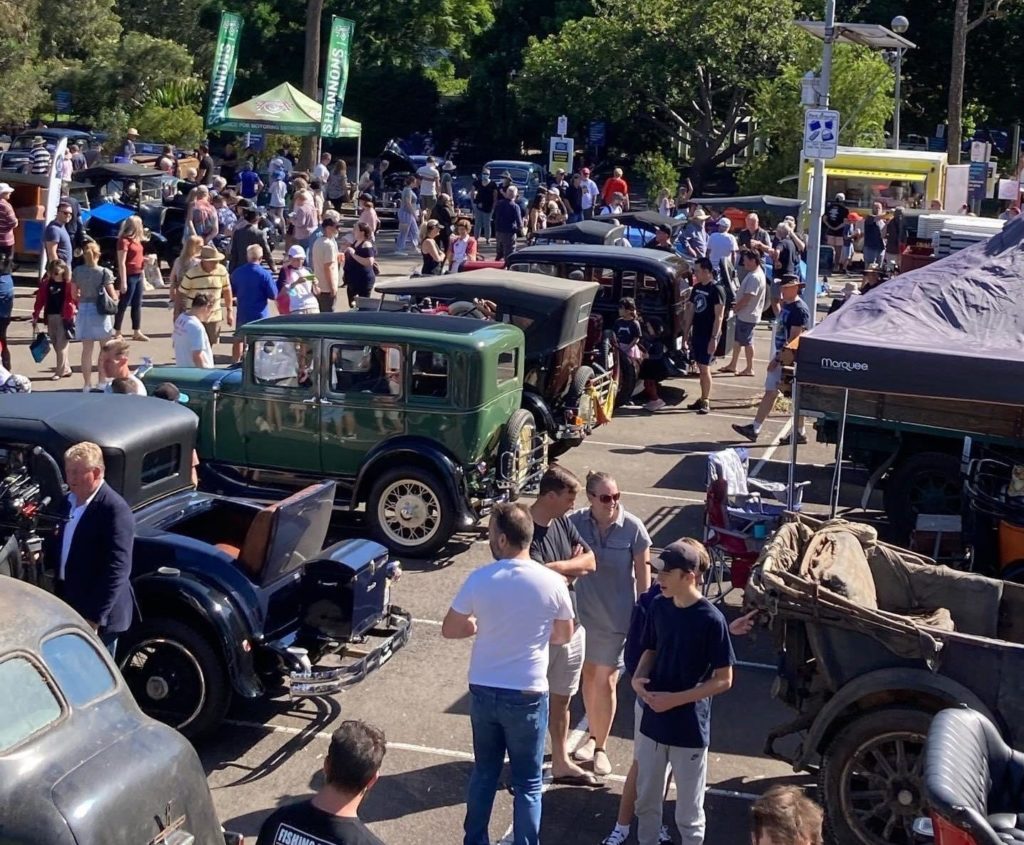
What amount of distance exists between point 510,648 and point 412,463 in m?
4.99

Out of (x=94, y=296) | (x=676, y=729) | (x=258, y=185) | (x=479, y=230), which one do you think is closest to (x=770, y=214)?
(x=479, y=230)

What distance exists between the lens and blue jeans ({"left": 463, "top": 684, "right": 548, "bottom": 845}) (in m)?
6.13

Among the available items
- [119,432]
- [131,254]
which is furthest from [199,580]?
[131,254]

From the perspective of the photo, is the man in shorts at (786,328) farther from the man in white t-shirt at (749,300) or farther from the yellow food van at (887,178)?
the yellow food van at (887,178)

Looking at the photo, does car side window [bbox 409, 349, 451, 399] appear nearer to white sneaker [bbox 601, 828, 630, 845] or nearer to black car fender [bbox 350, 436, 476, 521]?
black car fender [bbox 350, 436, 476, 521]

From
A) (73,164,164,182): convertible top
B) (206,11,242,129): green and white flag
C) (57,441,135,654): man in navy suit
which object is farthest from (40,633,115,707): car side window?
(206,11,242,129): green and white flag

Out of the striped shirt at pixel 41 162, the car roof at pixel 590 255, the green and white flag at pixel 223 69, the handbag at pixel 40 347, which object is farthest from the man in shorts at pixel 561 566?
the green and white flag at pixel 223 69

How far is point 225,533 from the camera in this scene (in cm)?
877

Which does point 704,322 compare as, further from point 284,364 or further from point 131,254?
point 131,254

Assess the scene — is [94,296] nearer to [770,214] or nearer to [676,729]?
[676,729]

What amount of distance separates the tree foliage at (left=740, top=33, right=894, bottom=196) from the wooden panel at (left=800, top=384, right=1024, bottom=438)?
74.5 feet

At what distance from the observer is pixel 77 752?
5297mm

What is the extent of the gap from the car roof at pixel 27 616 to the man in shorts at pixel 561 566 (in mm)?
2191

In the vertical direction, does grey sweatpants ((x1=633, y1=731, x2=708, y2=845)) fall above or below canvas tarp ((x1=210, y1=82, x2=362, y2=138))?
below
